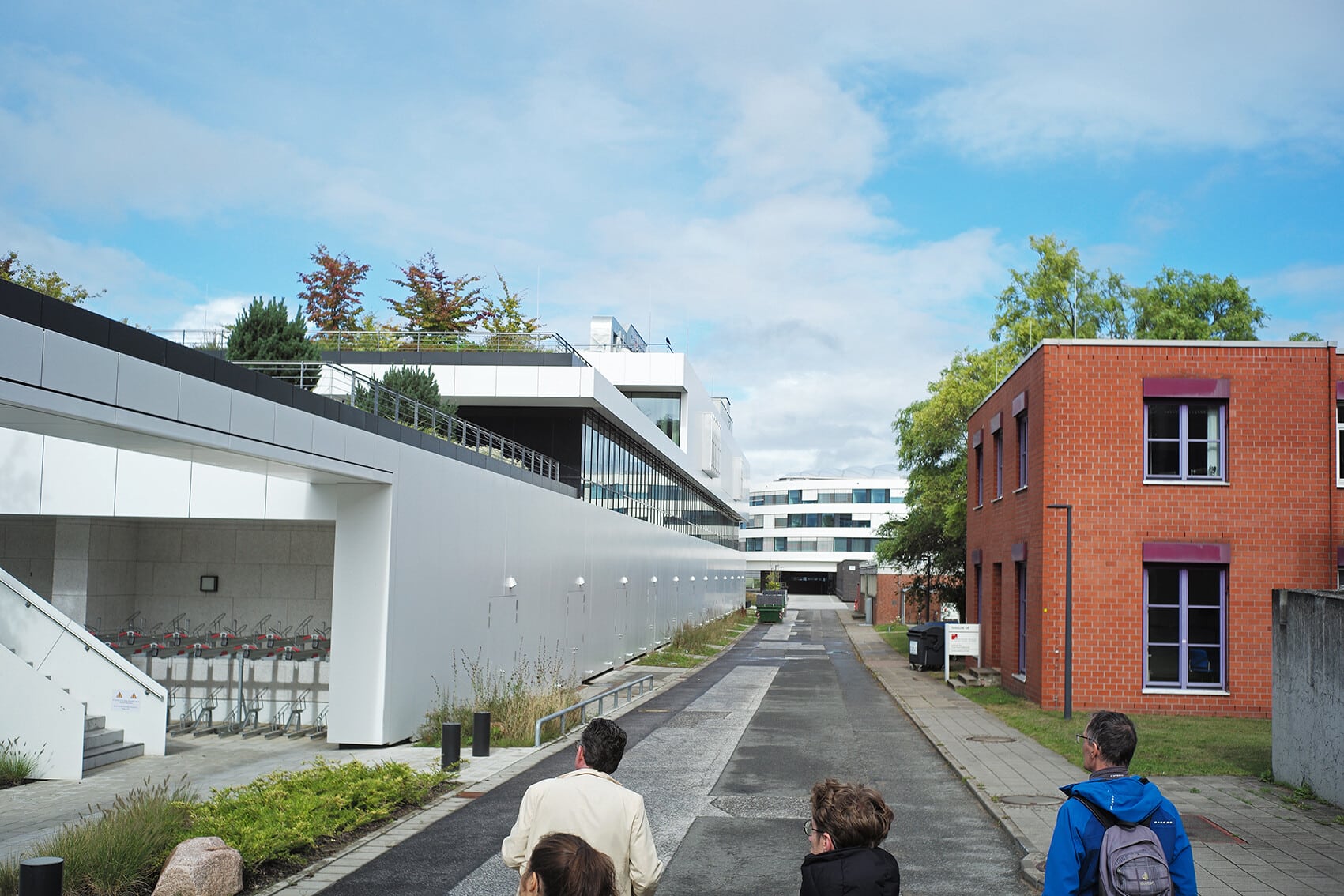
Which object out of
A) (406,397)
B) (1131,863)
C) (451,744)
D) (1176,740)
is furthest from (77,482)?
(1176,740)

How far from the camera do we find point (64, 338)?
8805mm

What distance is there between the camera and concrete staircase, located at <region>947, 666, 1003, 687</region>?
84.7ft

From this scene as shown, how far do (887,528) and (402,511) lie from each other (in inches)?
1342

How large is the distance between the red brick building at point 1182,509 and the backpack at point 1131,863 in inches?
654

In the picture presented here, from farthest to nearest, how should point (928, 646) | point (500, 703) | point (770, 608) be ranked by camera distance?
point (770, 608), point (928, 646), point (500, 703)

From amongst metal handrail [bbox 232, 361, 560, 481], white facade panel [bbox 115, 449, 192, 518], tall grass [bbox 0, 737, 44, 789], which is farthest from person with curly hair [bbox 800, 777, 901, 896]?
white facade panel [bbox 115, 449, 192, 518]

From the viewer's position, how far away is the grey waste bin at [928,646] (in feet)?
103

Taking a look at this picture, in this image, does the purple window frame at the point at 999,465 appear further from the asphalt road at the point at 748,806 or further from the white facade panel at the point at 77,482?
the white facade panel at the point at 77,482

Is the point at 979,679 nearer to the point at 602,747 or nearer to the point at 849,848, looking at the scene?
the point at 602,747

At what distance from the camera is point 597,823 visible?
4738 mm

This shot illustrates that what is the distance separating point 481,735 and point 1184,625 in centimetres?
1269

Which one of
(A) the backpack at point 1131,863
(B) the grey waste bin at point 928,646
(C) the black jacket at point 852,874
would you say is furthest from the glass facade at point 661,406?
(C) the black jacket at point 852,874

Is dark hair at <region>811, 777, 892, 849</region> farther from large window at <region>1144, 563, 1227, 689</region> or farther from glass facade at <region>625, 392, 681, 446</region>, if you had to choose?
glass facade at <region>625, 392, 681, 446</region>

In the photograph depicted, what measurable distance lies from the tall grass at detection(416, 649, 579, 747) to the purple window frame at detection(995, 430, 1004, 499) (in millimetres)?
10894
